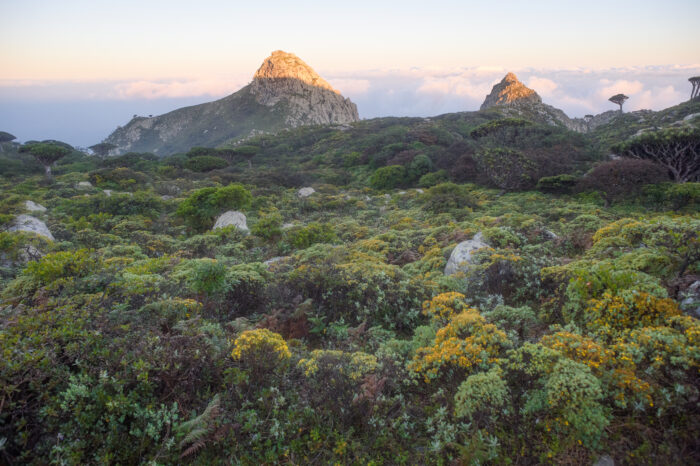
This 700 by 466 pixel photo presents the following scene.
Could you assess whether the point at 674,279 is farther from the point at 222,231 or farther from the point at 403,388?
the point at 222,231

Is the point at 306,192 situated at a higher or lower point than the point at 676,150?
lower

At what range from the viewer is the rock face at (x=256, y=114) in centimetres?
11461

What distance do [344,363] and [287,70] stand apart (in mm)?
140126

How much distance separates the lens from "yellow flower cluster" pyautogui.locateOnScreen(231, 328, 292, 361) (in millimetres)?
4215

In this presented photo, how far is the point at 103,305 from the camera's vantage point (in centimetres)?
498

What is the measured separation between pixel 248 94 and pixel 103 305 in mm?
139436

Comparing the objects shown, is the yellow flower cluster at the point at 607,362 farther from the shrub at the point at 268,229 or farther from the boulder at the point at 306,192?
the boulder at the point at 306,192

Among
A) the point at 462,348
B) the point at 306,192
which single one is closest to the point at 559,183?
the point at 306,192

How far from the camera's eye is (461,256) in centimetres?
836

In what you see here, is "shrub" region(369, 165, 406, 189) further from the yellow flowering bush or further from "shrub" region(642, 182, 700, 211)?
the yellow flowering bush

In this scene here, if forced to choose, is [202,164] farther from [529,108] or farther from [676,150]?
Answer: [529,108]

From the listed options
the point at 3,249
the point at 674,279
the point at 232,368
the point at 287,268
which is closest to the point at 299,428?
the point at 232,368

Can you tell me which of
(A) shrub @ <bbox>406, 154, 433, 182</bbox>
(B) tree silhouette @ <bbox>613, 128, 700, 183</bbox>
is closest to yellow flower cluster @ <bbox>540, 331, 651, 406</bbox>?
(B) tree silhouette @ <bbox>613, 128, 700, 183</bbox>

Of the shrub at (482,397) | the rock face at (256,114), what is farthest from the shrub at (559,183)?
the rock face at (256,114)
